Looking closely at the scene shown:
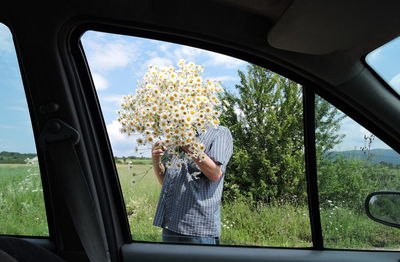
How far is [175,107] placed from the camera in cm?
188

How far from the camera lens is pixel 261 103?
192 cm

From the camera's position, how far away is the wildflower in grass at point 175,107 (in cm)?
189

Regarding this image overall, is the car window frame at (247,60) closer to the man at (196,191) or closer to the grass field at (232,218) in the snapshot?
the grass field at (232,218)

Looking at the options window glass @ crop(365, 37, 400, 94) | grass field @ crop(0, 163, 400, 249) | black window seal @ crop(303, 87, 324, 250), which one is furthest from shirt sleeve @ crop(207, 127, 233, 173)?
window glass @ crop(365, 37, 400, 94)

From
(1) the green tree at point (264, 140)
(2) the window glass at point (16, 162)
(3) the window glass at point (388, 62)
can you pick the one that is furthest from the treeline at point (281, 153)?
(2) the window glass at point (16, 162)

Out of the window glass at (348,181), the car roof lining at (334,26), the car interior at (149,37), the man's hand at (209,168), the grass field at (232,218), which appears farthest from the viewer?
the man's hand at (209,168)

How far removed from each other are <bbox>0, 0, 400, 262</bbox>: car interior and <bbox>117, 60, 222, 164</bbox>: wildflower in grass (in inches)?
7.6

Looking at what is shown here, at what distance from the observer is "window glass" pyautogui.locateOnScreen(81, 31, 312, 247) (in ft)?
6.20

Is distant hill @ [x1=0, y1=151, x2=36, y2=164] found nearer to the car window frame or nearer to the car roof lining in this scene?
the car window frame

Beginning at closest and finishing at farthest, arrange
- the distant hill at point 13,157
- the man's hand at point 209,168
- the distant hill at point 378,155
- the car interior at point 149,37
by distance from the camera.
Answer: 1. the car interior at point 149,37
2. the distant hill at point 378,155
3. the man's hand at point 209,168
4. the distant hill at point 13,157

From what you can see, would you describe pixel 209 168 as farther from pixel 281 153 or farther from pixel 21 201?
pixel 21 201

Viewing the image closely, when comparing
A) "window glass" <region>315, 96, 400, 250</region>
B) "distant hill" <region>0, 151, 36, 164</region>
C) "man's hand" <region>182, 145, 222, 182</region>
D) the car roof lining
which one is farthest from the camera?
"distant hill" <region>0, 151, 36, 164</region>

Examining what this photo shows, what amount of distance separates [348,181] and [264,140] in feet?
1.42

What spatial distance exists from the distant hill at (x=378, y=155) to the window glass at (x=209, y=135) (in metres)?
0.20
